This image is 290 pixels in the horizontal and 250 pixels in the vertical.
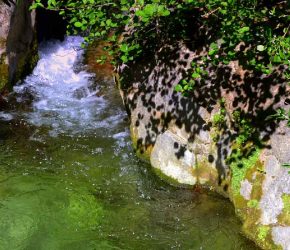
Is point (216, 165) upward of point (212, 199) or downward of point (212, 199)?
upward

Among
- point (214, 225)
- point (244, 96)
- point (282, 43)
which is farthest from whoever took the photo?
point (244, 96)

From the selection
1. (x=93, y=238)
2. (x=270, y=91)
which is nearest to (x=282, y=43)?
(x=270, y=91)

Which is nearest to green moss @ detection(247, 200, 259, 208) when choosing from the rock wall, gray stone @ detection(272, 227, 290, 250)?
the rock wall

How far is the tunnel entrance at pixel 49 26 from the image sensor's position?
14585 millimetres

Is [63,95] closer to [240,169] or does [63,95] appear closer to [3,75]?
[3,75]

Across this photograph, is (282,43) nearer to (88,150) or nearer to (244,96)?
(244,96)

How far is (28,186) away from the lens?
7785 mm

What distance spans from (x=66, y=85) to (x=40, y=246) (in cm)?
698

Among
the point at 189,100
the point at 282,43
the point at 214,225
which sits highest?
the point at 282,43

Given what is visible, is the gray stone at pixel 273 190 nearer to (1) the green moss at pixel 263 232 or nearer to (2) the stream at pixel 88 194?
(1) the green moss at pixel 263 232

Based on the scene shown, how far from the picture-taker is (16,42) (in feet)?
37.5

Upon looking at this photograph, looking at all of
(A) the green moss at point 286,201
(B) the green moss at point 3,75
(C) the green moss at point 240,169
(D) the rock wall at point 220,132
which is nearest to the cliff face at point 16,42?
(B) the green moss at point 3,75

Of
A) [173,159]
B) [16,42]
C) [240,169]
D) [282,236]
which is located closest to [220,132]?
[240,169]

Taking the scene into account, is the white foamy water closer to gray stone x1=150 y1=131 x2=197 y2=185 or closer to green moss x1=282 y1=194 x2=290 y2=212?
gray stone x1=150 y1=131 x2=197 y2=185
